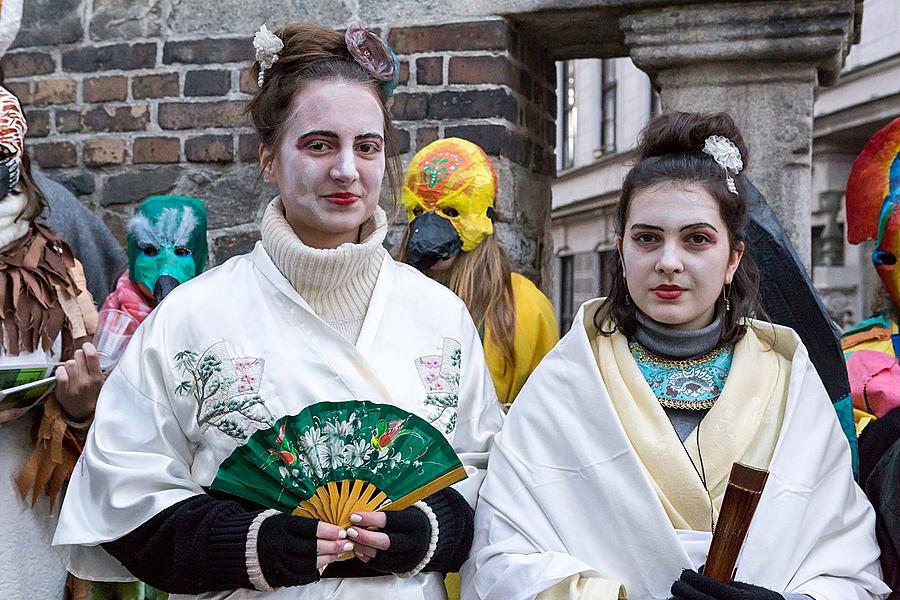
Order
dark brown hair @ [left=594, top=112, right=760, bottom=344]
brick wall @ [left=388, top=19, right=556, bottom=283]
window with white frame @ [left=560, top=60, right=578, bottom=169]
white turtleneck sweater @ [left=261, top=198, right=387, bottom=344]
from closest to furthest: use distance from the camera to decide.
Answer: white turtleneck sweater @ [left=261, top=198, right=387, bottom=344] → dark brown hair @ [left=594, top=112, right=760, bottom=344] → brick wall @ [left=388, top=19, right=556, bottom=283] → window with white frame @ [left=560, top=60, right=578, bottom=169]

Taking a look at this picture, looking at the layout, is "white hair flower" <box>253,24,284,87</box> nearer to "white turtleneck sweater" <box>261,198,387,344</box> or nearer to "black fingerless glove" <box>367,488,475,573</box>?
"white turtleneck sweater" <box>261,198,387,344</box>

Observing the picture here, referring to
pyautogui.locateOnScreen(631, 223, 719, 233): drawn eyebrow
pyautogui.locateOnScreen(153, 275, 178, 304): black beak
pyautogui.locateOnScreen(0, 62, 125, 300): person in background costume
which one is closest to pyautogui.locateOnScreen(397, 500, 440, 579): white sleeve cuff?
pyautogui.locateOnScreen(631, 223, 719, 233): drawn eyebrow

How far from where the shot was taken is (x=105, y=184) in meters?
4.41

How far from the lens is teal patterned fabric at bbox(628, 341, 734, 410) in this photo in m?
2.28

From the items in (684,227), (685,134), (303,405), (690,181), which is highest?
(685,134)

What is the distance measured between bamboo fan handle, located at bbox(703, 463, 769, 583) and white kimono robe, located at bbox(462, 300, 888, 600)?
112 mm

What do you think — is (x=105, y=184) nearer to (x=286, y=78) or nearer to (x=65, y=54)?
(x=65, y=54)

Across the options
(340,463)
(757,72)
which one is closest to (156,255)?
(340,463)

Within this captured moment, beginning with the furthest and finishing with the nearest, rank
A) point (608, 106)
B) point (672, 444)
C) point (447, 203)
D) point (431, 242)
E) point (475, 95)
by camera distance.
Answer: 1. point (608, 106)
2. point (475, 95)
3. point (447, 203)
4. point (431, 242)
5. point (672, 444)

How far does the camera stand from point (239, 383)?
2.15 meters

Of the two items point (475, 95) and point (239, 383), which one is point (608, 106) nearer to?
point (475, 95)

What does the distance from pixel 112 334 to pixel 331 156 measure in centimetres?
107

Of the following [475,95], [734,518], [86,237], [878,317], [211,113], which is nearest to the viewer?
[734,518]

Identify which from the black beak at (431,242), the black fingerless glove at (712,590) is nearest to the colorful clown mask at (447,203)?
the black beak at (431,242)
